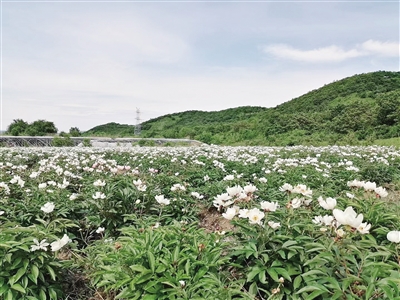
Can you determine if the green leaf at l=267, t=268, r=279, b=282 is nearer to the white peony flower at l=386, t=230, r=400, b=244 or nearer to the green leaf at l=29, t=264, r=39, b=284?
the white peony flower at l=386, t=230, r=400, b=244

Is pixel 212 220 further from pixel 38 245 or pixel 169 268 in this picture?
pixel 38 245

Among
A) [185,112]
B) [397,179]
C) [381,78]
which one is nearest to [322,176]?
[397,179]

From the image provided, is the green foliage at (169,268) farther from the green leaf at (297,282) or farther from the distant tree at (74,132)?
the distant tree at (74,132)

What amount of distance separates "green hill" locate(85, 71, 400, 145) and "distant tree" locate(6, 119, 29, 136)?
9.40 metres

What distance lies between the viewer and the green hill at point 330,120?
1655 centimetres

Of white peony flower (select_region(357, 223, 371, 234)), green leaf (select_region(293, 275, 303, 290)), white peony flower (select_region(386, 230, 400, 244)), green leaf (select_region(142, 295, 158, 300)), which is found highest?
white peony flower (select_region(357, 223, 371, 234))

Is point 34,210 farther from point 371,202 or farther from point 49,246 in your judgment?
point 371,202

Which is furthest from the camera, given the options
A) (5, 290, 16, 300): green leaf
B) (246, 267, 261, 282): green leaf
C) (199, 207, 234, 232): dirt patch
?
(199, 207, 234, 232): dirt patch

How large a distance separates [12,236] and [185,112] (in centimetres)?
4001

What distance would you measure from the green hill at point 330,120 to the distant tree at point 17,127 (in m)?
9.40

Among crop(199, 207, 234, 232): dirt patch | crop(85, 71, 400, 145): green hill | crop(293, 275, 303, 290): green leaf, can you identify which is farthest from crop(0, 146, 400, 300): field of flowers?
crop(85, 71, 400, 145): green hill

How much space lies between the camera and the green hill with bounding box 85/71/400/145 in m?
16.5

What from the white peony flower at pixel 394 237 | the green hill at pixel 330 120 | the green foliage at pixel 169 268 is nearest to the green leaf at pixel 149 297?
the green foliage at pixel 169 268

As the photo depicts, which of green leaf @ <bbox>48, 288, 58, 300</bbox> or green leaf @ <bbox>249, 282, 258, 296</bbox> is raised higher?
green leaf @ <bbox>249, 282, 258, 296</bbox>
